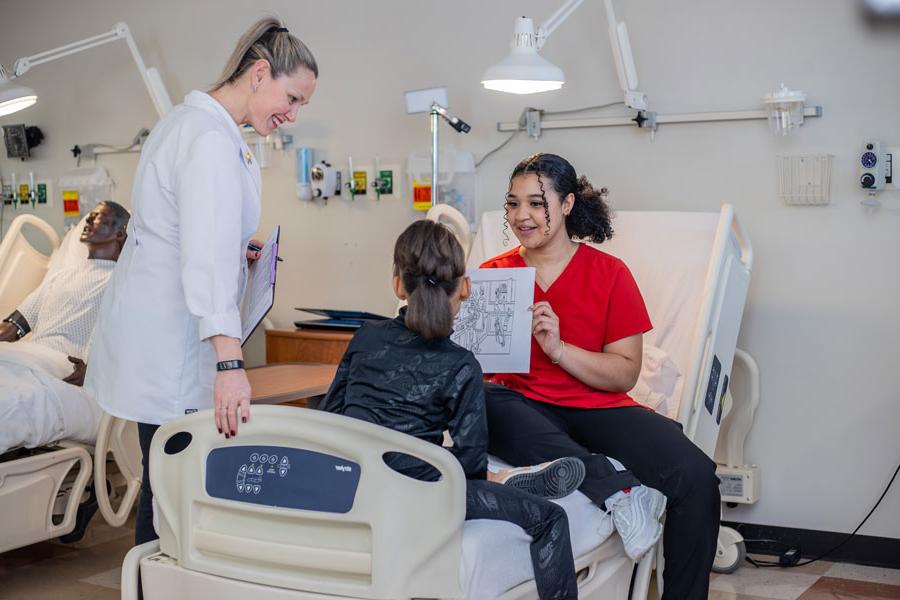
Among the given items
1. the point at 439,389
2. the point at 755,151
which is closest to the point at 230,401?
the point at 439,389

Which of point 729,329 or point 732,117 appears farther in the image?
point 732,117

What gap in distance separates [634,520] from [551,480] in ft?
0.67

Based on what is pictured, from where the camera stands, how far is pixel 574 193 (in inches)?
108

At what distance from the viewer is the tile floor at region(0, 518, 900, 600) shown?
10.2ft

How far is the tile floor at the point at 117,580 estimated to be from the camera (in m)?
3.10

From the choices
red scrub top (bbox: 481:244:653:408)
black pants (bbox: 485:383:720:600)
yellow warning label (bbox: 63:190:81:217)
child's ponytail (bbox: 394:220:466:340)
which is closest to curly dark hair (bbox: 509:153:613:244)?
red scrub top (bbox: 481:244:653:408)

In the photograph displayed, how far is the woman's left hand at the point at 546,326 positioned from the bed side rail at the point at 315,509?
0.77 m

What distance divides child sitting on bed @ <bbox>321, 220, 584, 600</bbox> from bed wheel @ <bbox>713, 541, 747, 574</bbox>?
158 cm

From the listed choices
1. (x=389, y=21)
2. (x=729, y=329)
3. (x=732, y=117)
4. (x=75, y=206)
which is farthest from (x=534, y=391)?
(x=75, y=206)

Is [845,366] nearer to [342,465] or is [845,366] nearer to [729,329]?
[729,329]

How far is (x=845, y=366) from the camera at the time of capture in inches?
131

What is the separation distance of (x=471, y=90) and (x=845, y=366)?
68.3 inches

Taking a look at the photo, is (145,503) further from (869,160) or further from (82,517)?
(869,160)

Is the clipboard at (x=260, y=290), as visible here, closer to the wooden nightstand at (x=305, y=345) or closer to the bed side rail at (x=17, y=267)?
the wooden nightstand at (x=305, y=345)
